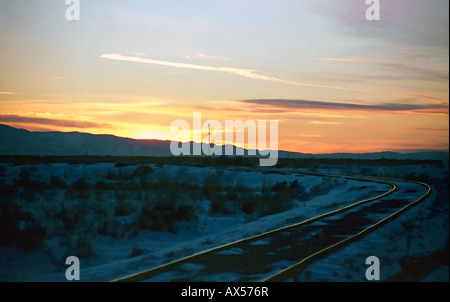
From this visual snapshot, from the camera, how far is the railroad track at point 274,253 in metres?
10.2

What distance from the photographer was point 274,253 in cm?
1216

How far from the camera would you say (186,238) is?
17.6 meters

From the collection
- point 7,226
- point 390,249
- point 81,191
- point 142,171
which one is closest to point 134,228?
point 7,226

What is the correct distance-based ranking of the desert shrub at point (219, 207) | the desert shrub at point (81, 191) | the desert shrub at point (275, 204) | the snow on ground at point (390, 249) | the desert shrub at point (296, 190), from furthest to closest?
the desert shrub at point (296, 190)
the desert shrub at point (81, 191)
the desert shrub at point (275, 204)
the desert shrub at point (219, 207)
the snow on ground at point (390, 249)

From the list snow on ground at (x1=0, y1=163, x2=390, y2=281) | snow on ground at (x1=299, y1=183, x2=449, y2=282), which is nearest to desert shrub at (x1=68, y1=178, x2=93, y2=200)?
snow on ground at (x1=0, y1=163, x2=390, y2=281)

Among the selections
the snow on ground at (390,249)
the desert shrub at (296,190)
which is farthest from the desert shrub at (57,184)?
the snow on ground at (390,249)

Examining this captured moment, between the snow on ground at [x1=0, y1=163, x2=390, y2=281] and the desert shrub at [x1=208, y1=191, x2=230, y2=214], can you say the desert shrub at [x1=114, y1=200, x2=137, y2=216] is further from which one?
the desert shrub at [x1=208, y1=191, x2=230, y2=214]

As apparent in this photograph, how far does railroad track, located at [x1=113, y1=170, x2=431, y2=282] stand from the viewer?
1024cm

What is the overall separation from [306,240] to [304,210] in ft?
25.3

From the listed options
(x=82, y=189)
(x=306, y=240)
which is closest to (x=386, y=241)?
(x=306, y=240)

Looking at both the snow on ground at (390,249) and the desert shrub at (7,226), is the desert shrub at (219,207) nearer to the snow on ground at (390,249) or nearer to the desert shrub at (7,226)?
the snow on ground at (390,249)

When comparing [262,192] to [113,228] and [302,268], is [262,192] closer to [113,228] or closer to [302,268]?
[113,228]

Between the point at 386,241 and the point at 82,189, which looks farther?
the point at 82,189

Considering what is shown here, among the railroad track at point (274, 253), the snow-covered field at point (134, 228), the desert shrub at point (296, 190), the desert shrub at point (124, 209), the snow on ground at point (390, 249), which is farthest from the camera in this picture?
the desert shrub at point (296, 190)
